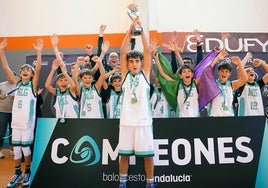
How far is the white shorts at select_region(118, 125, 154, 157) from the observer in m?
2.47

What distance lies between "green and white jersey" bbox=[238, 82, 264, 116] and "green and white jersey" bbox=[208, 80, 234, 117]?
567 millimetres

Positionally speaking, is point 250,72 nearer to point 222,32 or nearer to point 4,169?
point 222,32

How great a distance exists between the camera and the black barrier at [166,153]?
2.68 m

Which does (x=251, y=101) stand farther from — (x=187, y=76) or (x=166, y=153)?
(x=166, y=153)

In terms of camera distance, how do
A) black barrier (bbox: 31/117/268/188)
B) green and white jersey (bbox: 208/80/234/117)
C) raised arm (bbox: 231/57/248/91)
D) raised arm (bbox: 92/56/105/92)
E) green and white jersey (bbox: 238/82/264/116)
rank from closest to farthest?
black barrier (bbox: 31/117/268/188) < green and white jersey (bbox: 208/80/234/117) < raised arm (bbox: 231/57/248/91) < raised arm (bbox: 92/56/105/92) < green and white jersey (bbox: 238/82/264/116)

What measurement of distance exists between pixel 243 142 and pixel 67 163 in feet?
5.86

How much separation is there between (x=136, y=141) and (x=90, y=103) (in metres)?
0.98

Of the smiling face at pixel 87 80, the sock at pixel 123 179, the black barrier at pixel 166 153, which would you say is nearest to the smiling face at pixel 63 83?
the smiling face at pixel 87 80

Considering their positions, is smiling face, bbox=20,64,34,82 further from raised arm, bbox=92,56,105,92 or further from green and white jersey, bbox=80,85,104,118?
raised arm, bbox=92,56,105,92

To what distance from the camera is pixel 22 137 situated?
3098 mm

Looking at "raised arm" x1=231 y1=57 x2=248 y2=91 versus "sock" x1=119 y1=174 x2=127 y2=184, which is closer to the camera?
"sock" x1=119 y1=174 x2=127 y2=184

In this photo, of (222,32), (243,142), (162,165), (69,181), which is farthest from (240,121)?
(222,32)

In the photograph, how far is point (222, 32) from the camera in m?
5.50

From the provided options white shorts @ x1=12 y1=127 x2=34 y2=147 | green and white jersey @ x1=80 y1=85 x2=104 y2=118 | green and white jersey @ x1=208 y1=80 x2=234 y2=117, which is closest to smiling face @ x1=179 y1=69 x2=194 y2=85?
green and white jersey @ x1=208 y1=80 x2=234 y2=117
